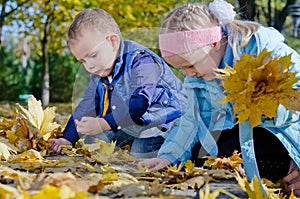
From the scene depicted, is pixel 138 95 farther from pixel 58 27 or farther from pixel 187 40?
pixel 58 27

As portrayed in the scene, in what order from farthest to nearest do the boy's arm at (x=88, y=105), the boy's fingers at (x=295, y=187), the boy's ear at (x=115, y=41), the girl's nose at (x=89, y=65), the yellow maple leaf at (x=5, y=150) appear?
the boy's arm at (x=88, y=105), the boy's ear at (x=115, y=41), the girl's nose at (x=89, y=65), the yellow maple leaf at (x=5, y=150), the boy's fingers at (x=295, y=187)

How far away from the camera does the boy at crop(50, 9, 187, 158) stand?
109 inches

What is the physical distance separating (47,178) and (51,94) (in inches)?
473

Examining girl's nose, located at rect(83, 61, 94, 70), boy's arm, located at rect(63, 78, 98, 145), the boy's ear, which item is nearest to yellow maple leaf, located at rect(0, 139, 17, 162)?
boy's arm, located at rect(63, 78, 98, 145)

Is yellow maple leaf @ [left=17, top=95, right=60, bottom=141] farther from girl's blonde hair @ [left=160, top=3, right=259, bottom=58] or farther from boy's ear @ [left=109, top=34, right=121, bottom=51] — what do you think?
girl's blonde hair @ [left=160, top=3, right=259, bottom=58]

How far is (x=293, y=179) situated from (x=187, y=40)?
699 millimetres

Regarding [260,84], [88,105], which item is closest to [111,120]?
[88,105]

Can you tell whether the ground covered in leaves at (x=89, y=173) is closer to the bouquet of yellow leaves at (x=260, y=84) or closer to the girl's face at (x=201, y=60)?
the bouquet of yellow leaves at (x=260, y=84)

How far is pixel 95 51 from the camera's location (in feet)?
9.22

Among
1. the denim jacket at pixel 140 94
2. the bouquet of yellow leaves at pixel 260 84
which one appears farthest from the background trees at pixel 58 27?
the bouquet of yellow leaves at pixel 260 84

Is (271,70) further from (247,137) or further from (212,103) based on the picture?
(212,103)

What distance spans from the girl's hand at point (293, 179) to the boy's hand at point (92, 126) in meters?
1.03

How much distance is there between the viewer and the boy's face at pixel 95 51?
2.77 m

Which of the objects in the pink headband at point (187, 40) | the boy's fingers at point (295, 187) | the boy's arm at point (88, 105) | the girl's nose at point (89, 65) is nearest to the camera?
the boy's fingers at point (295, 187)
